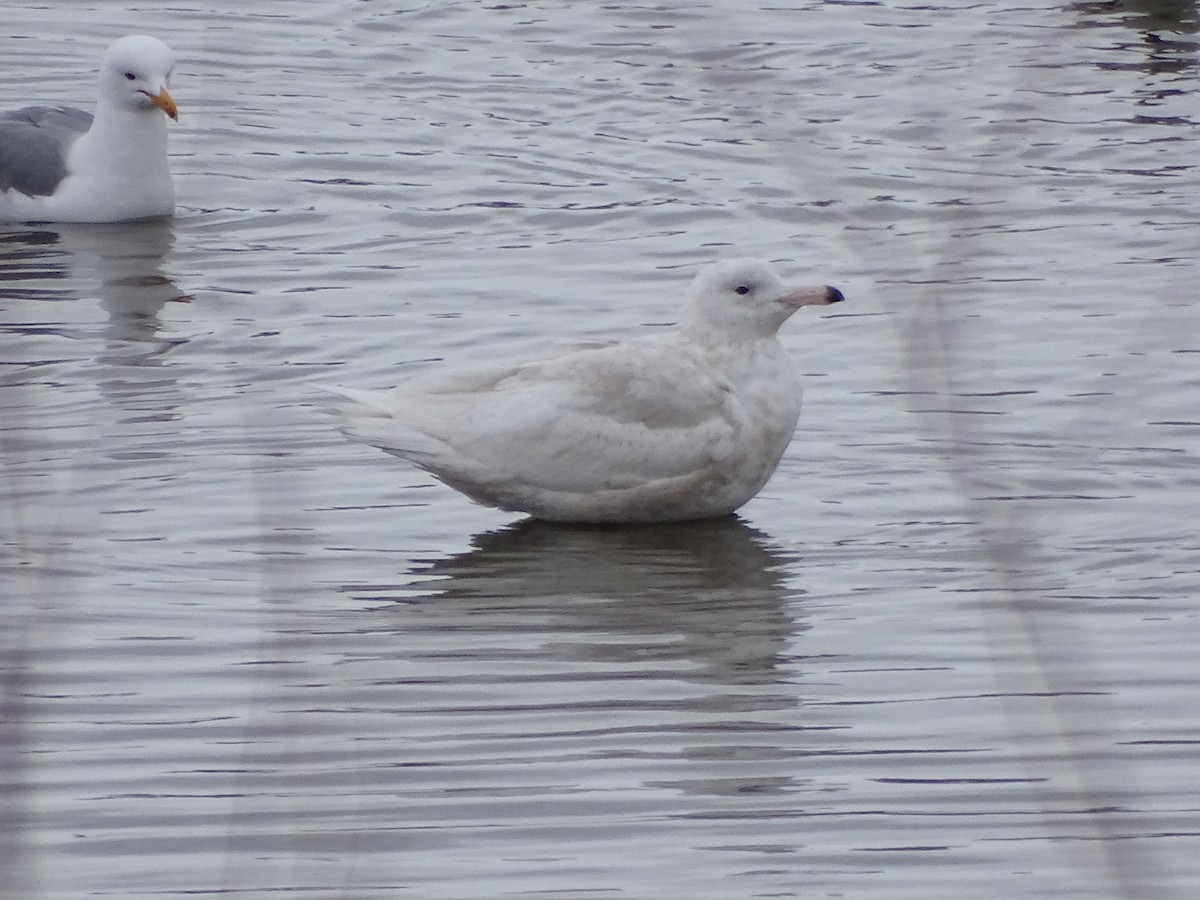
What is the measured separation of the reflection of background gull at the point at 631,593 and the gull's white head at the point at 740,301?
24.4 inches

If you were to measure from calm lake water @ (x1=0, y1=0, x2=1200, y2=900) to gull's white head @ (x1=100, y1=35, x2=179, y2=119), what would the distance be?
564mm

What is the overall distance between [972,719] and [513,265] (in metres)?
4.84

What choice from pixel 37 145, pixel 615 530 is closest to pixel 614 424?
pixel 615 530

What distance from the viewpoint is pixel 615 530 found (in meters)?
7.22

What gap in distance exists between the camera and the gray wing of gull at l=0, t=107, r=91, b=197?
1091 cm

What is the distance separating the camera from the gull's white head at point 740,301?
7246mm

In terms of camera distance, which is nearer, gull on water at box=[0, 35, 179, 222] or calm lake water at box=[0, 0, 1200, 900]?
calm lake water at box=[0, 0, 1200, 900]

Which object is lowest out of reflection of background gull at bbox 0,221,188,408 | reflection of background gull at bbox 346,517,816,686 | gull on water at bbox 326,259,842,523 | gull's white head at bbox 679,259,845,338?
reflection of background gull at bbox 0,221,188,408

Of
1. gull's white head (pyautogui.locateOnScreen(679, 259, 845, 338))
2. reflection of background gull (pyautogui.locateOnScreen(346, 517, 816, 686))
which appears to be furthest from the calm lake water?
gull's white head (pyautogui.locateOnScreen(679, 259, 845, 338))

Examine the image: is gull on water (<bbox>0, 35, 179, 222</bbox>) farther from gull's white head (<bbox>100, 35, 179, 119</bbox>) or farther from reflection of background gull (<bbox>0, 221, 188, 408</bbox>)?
reflection of background gull (<bbox>0, 221, 188, 408</bbox>)

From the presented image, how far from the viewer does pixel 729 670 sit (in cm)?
589

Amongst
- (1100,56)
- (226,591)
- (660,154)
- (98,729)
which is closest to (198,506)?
(226,591)

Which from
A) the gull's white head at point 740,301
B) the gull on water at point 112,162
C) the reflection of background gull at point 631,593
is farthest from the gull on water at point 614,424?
the gull on water at point 112,162

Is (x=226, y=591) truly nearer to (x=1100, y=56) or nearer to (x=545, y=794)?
(x=545, y=794)
